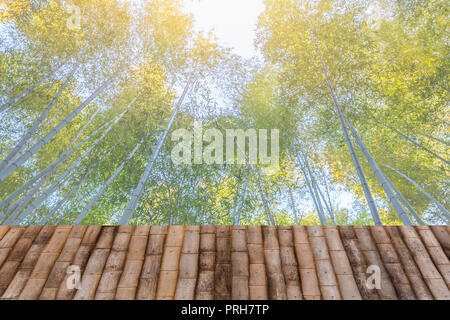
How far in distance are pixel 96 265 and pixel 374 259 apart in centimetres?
161

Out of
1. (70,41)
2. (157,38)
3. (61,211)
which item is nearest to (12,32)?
(70,41)

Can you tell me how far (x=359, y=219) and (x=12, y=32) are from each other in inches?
474

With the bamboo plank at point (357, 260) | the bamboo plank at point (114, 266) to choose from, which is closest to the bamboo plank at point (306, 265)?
the bamboo plank at point (357, 260)

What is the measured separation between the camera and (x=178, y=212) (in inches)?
256

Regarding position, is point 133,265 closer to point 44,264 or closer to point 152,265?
point 152,265

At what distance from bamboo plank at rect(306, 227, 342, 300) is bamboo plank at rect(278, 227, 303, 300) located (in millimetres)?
120

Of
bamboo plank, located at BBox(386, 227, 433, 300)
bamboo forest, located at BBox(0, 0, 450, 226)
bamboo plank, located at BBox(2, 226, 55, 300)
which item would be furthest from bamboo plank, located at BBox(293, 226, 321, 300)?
bamboo forest, located at BBox(0, 0, 450, 226)

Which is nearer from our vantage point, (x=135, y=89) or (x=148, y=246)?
(x=148, y=246)

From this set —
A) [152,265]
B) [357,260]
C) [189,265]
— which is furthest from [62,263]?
[357,260]

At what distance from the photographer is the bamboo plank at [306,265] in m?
1.42

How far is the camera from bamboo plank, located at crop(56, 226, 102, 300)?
1418 mm

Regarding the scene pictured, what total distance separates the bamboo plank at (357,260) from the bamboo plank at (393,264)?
0.12 metres

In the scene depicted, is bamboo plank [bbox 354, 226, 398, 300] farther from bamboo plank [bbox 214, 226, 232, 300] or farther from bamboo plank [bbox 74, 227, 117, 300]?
bamboo plank [bbox 74, 227, 117, 300]
